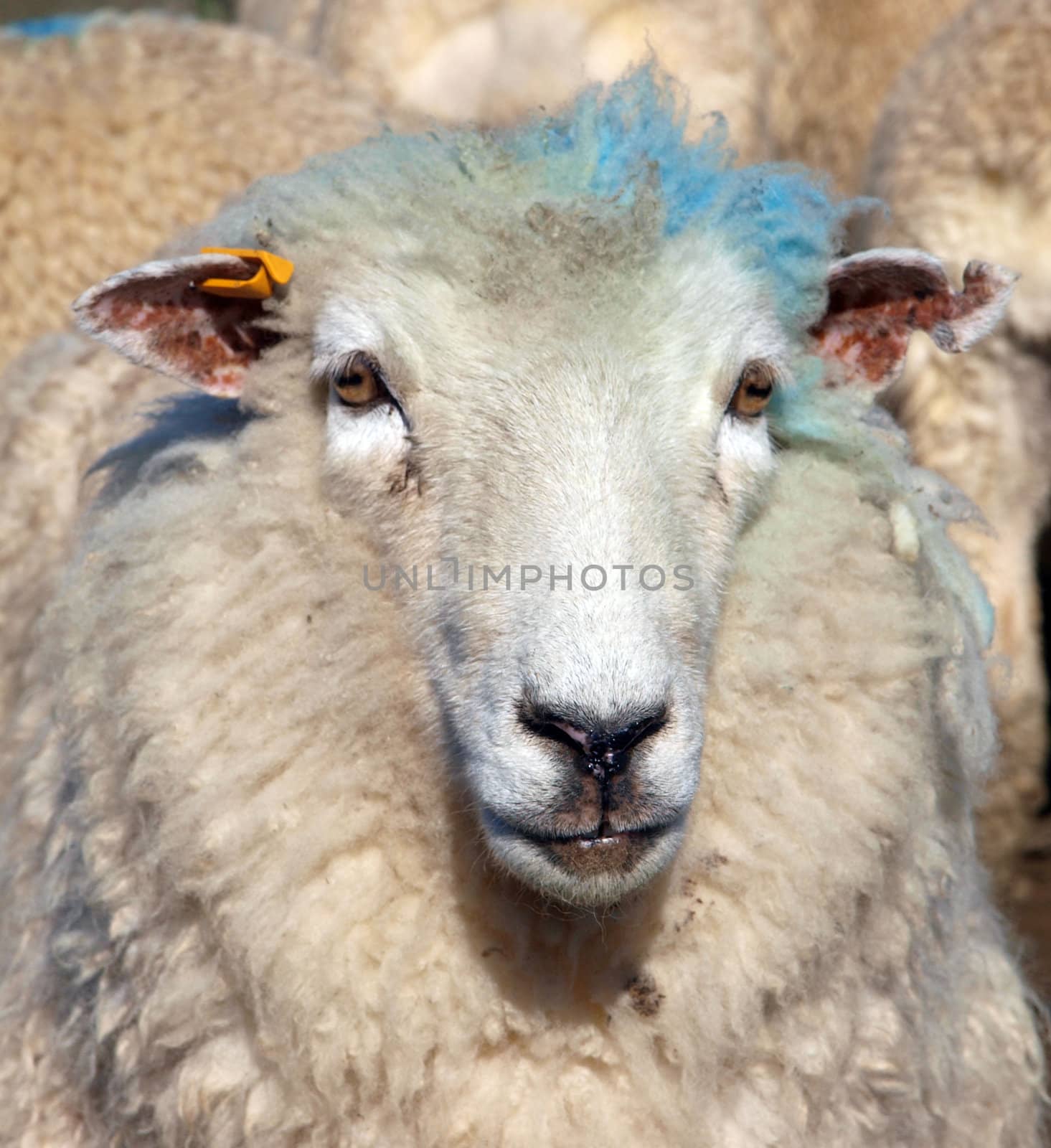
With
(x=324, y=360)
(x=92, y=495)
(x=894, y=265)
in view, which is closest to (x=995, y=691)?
(x=894, y=265)

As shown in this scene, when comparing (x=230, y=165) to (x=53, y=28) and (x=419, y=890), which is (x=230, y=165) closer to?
(x=53, y=28)

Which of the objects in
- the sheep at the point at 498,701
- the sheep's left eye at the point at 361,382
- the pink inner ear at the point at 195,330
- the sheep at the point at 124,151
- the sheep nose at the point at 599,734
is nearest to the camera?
the sheep nose at the point at 599,734

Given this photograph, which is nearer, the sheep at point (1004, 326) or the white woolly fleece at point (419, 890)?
the white woolly fleece at point (419, 890)

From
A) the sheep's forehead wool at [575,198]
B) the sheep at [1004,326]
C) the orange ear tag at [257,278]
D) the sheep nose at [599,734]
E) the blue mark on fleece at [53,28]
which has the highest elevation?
the sheep's forehead wool at [575,198]

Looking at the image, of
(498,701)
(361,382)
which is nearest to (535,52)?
(361,382)

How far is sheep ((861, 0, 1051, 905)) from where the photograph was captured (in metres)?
4.43

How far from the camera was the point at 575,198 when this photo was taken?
215 cm

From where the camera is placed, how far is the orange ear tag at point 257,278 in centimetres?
223

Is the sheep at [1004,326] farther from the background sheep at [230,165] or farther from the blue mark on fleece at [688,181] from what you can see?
the blue mark on fleece at [688,181]

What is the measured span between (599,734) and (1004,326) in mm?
3140

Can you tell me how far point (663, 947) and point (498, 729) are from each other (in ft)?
1.60

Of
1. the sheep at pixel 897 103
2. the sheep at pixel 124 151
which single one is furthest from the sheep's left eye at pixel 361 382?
the sheep at pixel 124 151

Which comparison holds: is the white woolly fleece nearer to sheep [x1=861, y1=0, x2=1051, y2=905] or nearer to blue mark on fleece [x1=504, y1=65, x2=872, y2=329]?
blue mark on fleece [x1=504, y1=65, x2=872, y2=329]

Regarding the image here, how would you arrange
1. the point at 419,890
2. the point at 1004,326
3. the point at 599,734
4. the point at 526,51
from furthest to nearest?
the point at 526,51
the point at 1004,326
the point at 419,890
the point at 599,734
